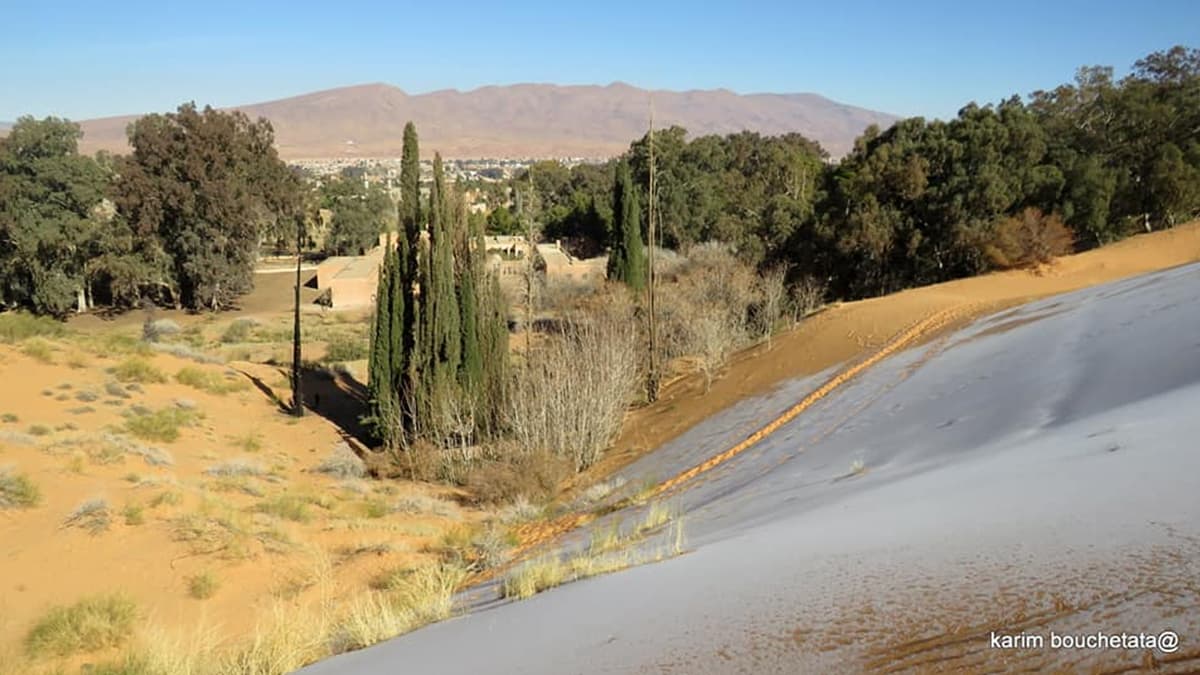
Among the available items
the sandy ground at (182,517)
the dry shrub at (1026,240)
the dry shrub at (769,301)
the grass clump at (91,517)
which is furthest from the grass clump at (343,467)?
the dry shrub at (1026,240)

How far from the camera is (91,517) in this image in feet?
40.4

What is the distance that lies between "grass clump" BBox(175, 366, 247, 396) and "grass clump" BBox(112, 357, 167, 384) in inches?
23.5

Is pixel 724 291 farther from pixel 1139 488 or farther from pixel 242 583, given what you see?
pixel 1139 488

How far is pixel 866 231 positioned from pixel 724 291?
5.82 m

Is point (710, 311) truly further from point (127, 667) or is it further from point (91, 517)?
point (127, 667)

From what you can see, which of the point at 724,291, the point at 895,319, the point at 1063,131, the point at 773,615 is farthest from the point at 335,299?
the point at 773,615

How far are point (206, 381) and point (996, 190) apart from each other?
27641mm

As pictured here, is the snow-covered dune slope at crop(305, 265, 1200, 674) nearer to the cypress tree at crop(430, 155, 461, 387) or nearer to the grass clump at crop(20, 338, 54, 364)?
Result: the cypress tree at crop(430, 155, 461, 387)

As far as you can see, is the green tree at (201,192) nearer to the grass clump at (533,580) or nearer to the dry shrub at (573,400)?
the dry shrub at (573,400)

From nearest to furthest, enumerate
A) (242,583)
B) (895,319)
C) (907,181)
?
(242,583) → (895,319) → (907,181)

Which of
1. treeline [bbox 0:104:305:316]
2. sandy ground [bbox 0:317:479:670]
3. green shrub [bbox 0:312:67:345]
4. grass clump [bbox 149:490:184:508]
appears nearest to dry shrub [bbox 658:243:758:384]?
sandy ground [bbox 0:317:479:670]

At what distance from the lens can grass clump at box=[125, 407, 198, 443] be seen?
778 inches

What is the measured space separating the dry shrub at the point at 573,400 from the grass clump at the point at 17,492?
8479mm

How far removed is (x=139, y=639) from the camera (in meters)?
8.77
